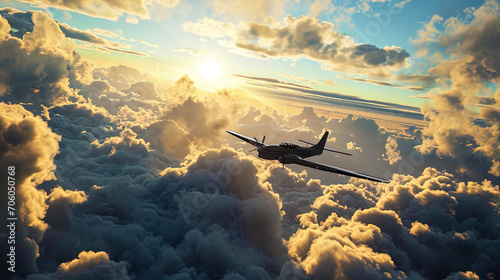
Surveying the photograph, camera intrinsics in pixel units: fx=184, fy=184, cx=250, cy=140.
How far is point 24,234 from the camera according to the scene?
137750 millimetres

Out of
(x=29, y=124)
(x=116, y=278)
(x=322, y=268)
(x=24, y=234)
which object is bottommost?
(x=116, y=278)

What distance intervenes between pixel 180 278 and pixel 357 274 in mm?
176219

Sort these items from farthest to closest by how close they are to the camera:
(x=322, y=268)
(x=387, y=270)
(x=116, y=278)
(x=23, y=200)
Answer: (x=387, y=270), (x=322, y=268), (x=116, y=278), (x=23, y=200)

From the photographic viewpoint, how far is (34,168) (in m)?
138

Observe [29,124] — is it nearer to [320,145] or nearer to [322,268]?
[320,145]

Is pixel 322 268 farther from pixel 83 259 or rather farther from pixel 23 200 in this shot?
pixel 23 200

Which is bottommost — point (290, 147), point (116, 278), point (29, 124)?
point (116, 278)

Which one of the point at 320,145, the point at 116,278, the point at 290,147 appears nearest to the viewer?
the point at 290,147


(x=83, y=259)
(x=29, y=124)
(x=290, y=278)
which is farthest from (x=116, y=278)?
(x=290, y=278)

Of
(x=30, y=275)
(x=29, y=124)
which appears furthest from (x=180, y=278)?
(x=29, y=124)

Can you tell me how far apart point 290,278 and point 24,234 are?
233m

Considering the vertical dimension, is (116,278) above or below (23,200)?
below

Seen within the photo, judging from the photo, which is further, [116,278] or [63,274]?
[116,278]

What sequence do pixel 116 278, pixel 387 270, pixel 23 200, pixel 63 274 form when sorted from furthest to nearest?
1. pixel 387 270
2. pixel 116 278
3. pixel 63 274
4. pixel 23 200
